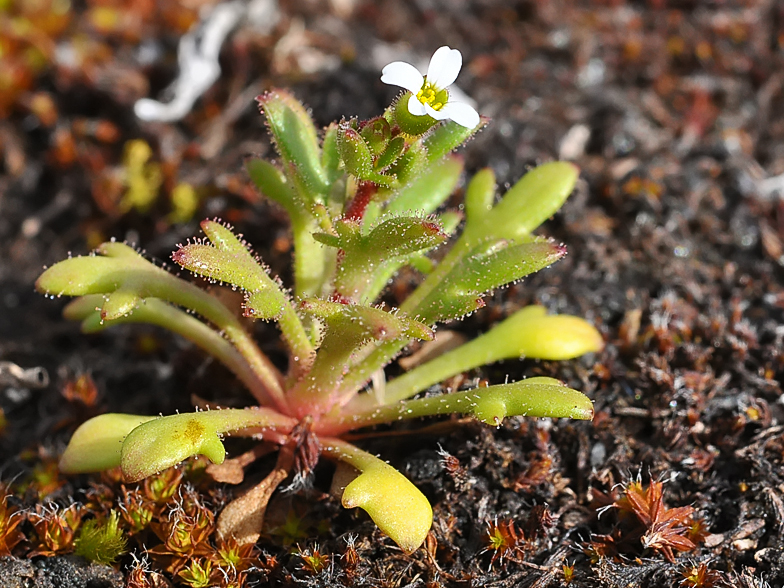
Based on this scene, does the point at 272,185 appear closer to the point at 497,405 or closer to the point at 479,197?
the point at 479,197

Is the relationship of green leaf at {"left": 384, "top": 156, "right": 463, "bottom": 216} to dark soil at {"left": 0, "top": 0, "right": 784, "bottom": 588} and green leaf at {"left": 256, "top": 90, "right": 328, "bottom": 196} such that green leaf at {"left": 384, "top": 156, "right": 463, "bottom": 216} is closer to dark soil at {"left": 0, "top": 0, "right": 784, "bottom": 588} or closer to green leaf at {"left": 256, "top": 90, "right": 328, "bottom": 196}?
green leaf at {"left": 256, "top": 90, "right": 328, "bottom": 196}

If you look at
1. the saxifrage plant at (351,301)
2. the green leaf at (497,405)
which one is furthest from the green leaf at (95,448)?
the green leaf at (497,405)

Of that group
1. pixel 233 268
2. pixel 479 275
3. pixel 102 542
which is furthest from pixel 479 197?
pixel 102 542

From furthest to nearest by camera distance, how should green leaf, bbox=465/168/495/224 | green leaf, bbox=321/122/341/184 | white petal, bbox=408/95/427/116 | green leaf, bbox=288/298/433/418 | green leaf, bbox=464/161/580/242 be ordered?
green leaf, bbox=465/168/495/224 → green leaf, bbox=464/161/580/242 → green leaf, bbox=321/122/341/184 → green leaf, bbox=288/298/433/418 → white petal, bbox=408/95/427/116

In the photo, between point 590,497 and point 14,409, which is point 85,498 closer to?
point 14,409

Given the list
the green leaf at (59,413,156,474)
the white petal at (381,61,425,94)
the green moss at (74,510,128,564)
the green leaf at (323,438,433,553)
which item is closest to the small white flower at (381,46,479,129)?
the white petal at (381,61,425,94)

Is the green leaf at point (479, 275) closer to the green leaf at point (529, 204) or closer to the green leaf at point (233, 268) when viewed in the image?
the green leaf at point (529, 204)
